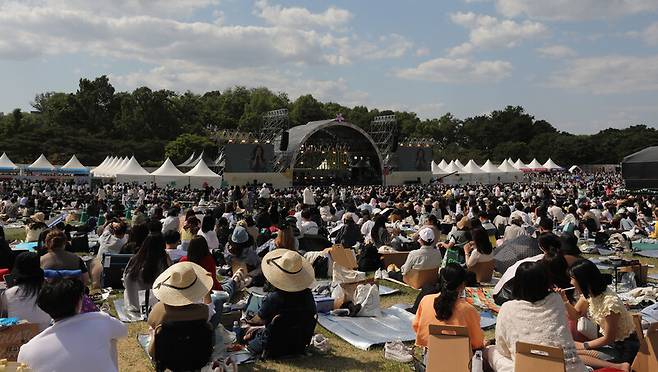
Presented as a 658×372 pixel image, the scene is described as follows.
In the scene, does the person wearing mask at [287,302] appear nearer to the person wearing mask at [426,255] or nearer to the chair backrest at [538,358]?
the chair backrest at [538,358]

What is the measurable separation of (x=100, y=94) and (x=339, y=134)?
3168 cm

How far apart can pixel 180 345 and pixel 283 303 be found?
1021mm

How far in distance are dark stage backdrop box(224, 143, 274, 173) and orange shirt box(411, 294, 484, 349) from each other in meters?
35.0

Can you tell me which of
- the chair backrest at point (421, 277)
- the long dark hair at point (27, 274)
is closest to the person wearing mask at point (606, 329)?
the chair backrest at point (421, 277)

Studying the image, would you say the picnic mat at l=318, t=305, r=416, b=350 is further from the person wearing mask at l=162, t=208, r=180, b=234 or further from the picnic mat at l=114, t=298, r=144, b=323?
the person wearing mask at l=162, t=208, r=180, b=234

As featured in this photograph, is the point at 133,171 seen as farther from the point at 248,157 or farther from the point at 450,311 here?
the point at 450,311

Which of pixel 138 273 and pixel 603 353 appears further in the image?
pixel 138 273

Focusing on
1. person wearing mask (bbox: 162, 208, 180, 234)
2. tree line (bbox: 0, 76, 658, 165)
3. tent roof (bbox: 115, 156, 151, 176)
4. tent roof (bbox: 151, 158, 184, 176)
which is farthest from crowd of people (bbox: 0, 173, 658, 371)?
tree line (bbox: 0, 76, 658, 165)

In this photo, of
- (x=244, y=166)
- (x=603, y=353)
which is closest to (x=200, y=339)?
(x=603, y=353)

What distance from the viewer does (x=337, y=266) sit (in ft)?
21.7

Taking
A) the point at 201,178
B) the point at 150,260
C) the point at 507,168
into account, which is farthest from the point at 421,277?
the point at 507,168

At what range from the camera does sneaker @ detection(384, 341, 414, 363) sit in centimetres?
473

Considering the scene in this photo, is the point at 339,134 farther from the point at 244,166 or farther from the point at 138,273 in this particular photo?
the point at 138,273

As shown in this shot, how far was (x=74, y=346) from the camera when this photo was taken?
286 centimetres
